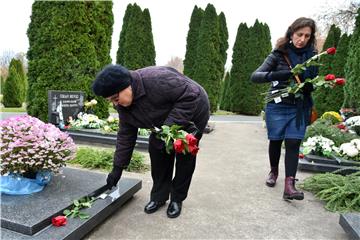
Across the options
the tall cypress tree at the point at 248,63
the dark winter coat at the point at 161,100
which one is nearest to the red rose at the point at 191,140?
the dark winter coat at the point at 161,100

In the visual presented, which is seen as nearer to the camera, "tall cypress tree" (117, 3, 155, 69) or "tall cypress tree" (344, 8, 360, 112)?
"tall cypress tree" (344, 8, 360, 112)

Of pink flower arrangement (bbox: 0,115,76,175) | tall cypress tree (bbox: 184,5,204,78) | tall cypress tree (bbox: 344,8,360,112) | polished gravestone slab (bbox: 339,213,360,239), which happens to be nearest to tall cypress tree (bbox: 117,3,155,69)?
tall cypress tree (bbox: 184,5,204,78)

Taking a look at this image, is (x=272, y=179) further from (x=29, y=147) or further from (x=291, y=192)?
(x=29, y=147)

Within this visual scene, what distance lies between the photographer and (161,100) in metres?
2.17

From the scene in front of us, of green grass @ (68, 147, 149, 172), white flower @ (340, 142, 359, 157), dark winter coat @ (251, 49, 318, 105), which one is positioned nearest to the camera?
dark winter coat @ (251, 49, 318, 105)

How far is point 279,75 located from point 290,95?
0.23m

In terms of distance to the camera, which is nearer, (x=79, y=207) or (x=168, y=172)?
(x=79, y=207)

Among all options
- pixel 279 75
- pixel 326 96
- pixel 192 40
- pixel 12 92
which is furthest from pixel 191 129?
pixel 12 92

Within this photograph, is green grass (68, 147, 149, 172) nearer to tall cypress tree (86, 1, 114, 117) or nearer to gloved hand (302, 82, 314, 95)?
gloved hand (302, 82, 314, 95)

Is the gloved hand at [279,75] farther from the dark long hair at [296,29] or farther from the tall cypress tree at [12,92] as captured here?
the tall cypress tree at [12,92]

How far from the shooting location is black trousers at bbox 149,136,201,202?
235 centimetres

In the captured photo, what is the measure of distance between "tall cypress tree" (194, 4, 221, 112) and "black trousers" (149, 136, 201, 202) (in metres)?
9.91

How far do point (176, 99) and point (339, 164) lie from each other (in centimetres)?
274

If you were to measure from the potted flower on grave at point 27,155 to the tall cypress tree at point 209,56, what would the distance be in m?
10.2
